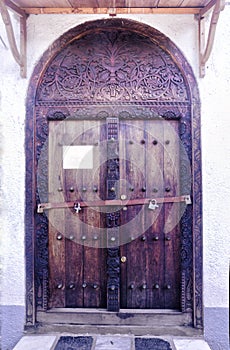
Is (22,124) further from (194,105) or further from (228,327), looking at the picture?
(228,327)

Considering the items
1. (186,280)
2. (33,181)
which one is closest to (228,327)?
(186,280)

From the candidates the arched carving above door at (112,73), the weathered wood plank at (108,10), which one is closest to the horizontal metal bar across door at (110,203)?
the arched carving above door at (112,73)

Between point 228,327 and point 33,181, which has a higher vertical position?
point 33,181

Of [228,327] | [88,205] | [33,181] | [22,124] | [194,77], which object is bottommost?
[228,327]

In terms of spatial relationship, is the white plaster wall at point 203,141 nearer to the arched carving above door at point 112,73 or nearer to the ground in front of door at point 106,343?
the arched carving above door at point 112,73

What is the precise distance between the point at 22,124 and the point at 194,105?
47.4 inches

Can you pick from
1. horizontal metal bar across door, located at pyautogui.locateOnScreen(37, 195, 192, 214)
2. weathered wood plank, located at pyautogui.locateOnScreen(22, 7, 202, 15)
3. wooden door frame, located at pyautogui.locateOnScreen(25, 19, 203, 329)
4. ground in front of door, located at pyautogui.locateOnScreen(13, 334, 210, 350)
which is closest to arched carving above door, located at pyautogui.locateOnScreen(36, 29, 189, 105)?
wooden door frame, located at pyautogui.locateOnScreen(25, 19, 203, 329)

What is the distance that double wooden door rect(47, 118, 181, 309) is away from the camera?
94.1 inches

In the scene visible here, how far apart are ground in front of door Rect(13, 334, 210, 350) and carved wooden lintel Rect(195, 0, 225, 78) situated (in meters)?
1.78

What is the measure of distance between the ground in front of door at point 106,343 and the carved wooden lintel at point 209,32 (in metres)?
1.78

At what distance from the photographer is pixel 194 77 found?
2342 millimetres

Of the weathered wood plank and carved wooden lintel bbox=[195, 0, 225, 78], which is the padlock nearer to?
carved wooden lintel bbox=[195, 0, 225, 78]

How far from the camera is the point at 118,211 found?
2385mm

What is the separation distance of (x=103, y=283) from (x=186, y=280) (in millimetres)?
579
